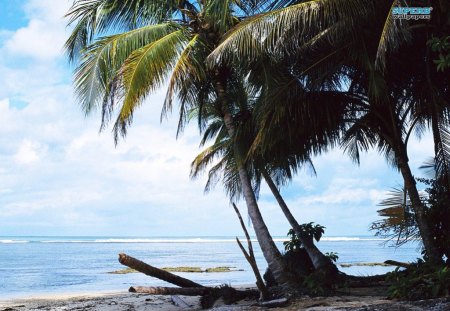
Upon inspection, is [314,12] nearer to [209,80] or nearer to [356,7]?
[356,7]

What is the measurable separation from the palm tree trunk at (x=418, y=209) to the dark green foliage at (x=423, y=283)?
1.76 feet

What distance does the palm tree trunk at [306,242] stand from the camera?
1188 cm

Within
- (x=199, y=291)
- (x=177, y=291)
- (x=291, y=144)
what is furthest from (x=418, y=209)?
(x=177, y=291)

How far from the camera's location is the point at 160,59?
1037 cm

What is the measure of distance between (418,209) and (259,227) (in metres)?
3.28

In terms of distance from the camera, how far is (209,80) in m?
12.3

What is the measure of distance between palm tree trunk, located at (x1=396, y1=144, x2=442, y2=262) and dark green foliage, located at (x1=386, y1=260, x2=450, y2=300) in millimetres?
537

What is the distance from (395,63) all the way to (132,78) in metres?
5.07

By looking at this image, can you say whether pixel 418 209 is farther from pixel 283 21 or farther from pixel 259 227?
pixel 283 21

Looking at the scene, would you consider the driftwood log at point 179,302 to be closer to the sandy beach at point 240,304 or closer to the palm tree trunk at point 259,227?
the sandy beach at point 240,304

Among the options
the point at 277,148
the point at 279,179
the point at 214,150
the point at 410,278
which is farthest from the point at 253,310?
the point at 214,150

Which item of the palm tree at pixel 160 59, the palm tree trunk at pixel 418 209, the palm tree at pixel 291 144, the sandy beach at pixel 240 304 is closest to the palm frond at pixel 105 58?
the palm tree at pixel 160 59

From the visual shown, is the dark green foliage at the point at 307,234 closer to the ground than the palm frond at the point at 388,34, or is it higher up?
closer to the ground

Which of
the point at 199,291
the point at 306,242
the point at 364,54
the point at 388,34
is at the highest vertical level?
the point at 364,54
